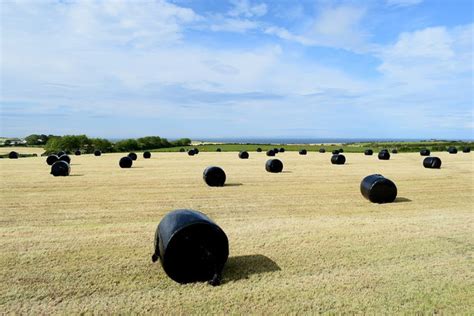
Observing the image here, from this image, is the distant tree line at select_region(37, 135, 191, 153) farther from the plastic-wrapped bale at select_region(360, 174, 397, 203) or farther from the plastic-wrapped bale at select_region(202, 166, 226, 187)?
the plastic-wrapped bale at select_region(360, 174, 397, 203)

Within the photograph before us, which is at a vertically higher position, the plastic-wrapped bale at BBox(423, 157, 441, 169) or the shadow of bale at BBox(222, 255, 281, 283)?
the plastic-wrapped bale at BBox(423, 157, 441, 169)

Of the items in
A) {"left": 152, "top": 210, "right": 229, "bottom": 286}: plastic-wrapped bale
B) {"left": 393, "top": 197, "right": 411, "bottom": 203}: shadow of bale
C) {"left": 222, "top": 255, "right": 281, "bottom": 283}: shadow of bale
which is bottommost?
{"left": 222, "top": 255, "right": 281, "bottom": 283}: shadow of bale

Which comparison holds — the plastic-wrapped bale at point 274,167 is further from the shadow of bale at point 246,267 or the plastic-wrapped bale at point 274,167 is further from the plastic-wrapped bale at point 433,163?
the shadow of bale at point 246,267

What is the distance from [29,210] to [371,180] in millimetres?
15613

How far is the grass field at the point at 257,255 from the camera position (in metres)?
7.43

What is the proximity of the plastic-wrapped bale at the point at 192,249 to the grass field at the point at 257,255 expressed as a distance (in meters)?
0.34

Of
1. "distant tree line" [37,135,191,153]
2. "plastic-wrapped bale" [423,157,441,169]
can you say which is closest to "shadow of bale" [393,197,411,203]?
"plastic-wrapped bale" [423,157,441,169]

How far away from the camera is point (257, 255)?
10.2 metres

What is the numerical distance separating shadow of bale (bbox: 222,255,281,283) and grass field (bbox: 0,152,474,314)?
1.0 inches

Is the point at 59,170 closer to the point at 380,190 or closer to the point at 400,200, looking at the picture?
the point at 380,190

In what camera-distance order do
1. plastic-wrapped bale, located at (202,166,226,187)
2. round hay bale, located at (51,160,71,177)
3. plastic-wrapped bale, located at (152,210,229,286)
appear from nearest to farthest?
plastic-wrapped bale, located at (152,210,229,286) → plastic-wrapped bale, located at (202,166,226,187) → round hay bale, located at (51,160,71,177)

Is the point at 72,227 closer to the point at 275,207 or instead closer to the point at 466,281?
the point at 275,207

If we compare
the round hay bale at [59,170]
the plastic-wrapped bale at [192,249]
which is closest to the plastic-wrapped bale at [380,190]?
the plastic-wrapped bale at [192,249]

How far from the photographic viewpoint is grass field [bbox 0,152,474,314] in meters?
7.43
